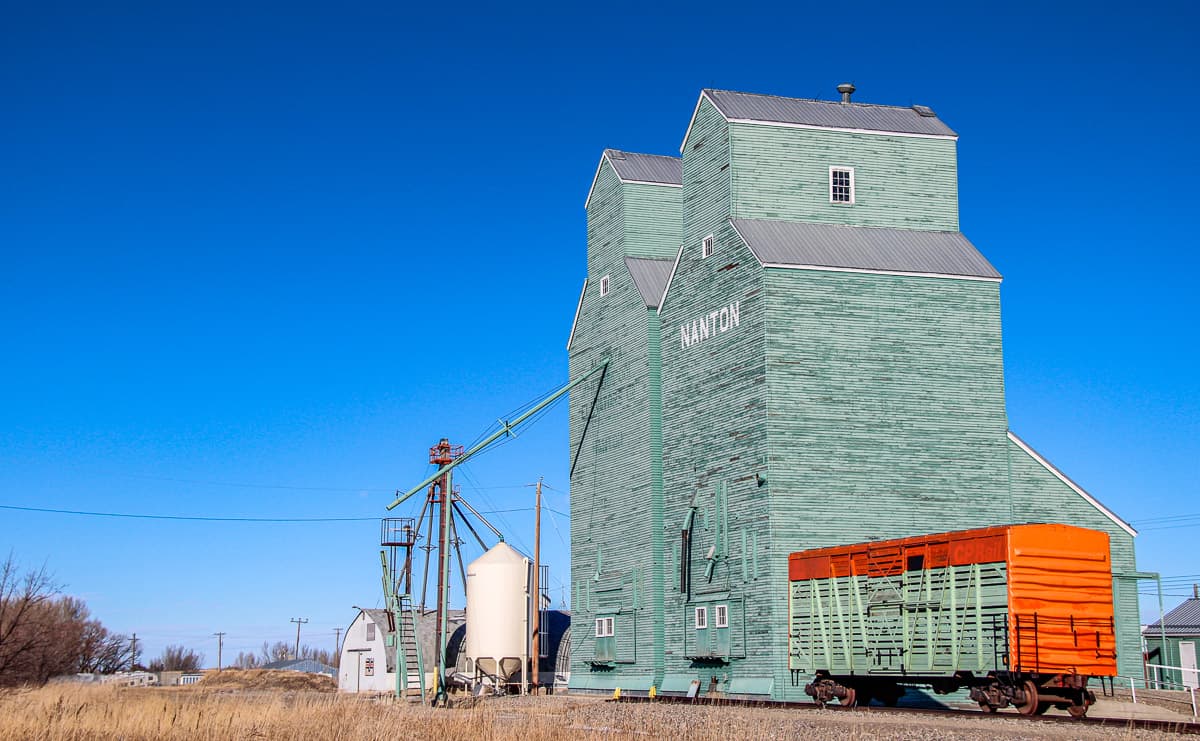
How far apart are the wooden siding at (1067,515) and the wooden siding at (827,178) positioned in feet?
26.9

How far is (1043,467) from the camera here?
39531 mm

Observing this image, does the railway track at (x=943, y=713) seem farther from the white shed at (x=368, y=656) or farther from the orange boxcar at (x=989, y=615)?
the white shed at (x=368, y=656)

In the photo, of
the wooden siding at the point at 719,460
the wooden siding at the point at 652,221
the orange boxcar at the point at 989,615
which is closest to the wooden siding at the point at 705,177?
A: the wooden siding at the point at 719,460

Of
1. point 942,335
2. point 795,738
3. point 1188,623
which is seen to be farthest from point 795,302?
point 1188,623

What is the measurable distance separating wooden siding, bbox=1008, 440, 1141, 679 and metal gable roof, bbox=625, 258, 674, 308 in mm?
12942

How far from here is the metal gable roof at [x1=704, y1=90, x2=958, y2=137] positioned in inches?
1654

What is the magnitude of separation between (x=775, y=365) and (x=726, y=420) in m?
2.70

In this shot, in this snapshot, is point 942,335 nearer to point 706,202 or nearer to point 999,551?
point 706,202

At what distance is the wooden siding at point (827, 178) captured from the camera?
41.3 meters

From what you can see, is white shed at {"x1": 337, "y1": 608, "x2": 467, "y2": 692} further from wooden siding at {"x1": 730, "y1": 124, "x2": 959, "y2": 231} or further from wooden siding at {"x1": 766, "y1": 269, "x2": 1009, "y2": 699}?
wooden siding at {"x1": 730, "y1": 124, "x2": 959, "y2": 231}

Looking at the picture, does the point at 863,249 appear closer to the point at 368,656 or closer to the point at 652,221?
the point at 652,221

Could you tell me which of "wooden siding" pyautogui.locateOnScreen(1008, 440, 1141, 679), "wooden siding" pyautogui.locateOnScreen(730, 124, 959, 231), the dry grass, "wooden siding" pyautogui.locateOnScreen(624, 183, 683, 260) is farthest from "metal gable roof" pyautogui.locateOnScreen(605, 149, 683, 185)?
the dry grass

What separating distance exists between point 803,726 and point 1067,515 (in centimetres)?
1946

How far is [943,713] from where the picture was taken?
27.4m
